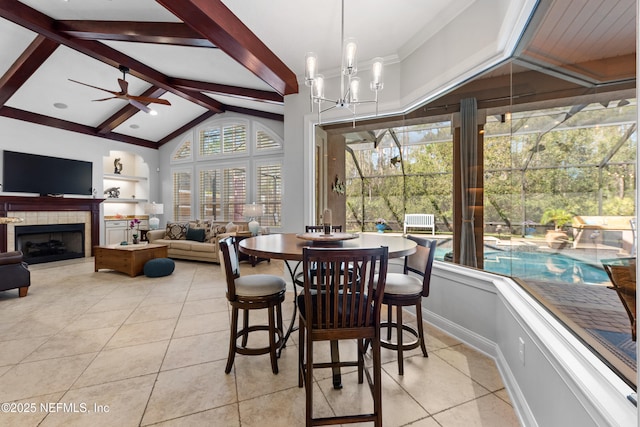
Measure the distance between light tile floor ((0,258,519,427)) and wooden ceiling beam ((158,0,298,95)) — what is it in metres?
2.69

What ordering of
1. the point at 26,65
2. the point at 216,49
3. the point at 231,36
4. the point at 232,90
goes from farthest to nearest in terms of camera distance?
the point at 232,90 < the point at 26,65 < the point at 216,49 < the point at 231,36

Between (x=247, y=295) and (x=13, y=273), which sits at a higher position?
(x=247, y=295)

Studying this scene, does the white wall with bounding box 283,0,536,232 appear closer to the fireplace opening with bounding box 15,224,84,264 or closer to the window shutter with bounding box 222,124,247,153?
the window shutter with bounding box 222,124,247,153

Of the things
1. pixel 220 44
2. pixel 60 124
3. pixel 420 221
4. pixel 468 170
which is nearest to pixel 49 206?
pixel 60 124

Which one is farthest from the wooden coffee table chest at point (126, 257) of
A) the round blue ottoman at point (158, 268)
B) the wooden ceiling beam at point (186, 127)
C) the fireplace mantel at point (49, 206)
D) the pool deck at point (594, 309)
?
the pool deck at point (594, 309)

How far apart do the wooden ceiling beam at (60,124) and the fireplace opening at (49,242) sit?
2.10 meters

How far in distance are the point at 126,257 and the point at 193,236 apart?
5.18ft

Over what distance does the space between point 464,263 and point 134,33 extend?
443cm

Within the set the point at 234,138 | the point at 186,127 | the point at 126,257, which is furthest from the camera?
the point at 186,127

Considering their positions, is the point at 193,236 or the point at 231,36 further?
the point at 193,236

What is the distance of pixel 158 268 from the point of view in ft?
15.1

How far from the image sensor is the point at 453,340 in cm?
239

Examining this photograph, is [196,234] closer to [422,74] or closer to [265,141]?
[265,141]

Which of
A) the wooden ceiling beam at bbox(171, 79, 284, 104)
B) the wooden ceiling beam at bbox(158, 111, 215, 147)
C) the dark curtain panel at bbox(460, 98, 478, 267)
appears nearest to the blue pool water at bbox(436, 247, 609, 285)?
the dark curtain panel at bbox(460, 98, 478, 267)
